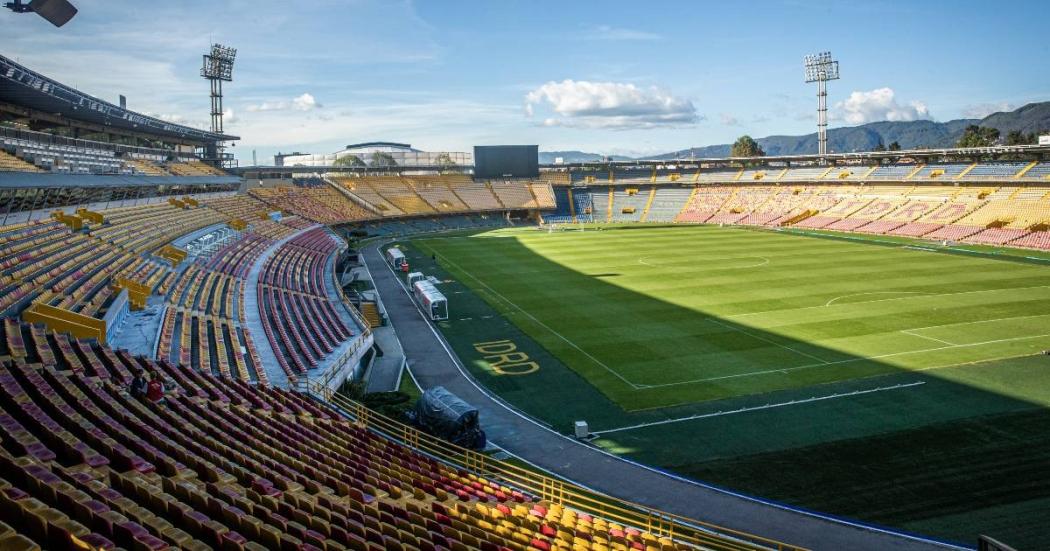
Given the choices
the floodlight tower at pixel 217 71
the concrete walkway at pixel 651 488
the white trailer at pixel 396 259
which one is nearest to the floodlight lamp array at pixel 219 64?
the floodlight tower at pixel 217 71

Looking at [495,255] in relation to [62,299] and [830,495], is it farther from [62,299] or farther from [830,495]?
[830,495]

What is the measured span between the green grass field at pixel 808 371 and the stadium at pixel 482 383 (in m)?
0.12

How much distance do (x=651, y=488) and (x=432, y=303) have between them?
796 inches

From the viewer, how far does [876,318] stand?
3153 centimetres

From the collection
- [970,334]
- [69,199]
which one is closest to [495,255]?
[69,199]

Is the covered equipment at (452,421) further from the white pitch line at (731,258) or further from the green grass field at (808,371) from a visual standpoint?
the white pitch line at (731,258)

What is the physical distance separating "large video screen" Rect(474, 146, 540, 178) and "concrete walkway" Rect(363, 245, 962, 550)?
74.3 m

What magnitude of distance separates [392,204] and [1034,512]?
81.9m

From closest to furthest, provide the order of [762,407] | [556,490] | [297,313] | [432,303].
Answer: [556,490] < [762,407] < [297,313] < [432,303]

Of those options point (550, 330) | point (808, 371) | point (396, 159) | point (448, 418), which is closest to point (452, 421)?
point (448, 418)

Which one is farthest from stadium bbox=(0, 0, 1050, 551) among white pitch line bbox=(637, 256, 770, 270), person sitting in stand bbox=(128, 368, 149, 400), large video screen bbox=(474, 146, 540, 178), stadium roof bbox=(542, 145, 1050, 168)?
large video screen bbox=(474, 146, 540, 178)

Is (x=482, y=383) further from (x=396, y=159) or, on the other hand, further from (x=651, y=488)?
(x=396, y=159)

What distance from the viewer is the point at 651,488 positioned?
1645cm

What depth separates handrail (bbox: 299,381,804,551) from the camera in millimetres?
13109
